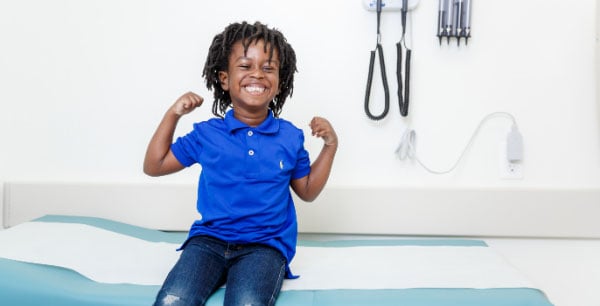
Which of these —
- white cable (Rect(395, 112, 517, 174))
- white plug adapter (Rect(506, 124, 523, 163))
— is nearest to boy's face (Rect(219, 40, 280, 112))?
white cable (Rect(395, 112, 517, 174))

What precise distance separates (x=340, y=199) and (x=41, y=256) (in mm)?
857

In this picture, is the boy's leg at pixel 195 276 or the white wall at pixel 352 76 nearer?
the boy's leg at pixel 195 276

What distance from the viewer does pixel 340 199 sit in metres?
1.99

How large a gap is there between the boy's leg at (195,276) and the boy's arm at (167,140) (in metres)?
0.19

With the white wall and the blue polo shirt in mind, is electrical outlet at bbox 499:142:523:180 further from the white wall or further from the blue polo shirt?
the blue polo shirt

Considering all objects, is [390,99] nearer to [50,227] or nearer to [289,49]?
[289,49]

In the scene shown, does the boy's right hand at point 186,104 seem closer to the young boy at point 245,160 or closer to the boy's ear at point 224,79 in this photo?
the young boy at point 245,160

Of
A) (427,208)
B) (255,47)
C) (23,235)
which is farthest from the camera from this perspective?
(427,208)

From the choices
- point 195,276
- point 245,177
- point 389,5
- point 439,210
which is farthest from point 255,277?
point 389,5

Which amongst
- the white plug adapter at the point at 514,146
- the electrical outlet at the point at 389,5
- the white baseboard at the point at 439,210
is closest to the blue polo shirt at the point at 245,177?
the white baseboard at the point at 439,210

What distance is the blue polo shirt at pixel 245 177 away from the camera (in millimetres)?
1500

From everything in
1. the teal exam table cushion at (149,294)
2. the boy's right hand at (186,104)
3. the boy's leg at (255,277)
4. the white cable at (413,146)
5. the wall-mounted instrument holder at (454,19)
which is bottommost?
the teal exam table cushion at (149,294)

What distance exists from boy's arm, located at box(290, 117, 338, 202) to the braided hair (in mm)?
160

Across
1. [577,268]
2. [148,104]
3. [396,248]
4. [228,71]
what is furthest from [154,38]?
[577,268]
